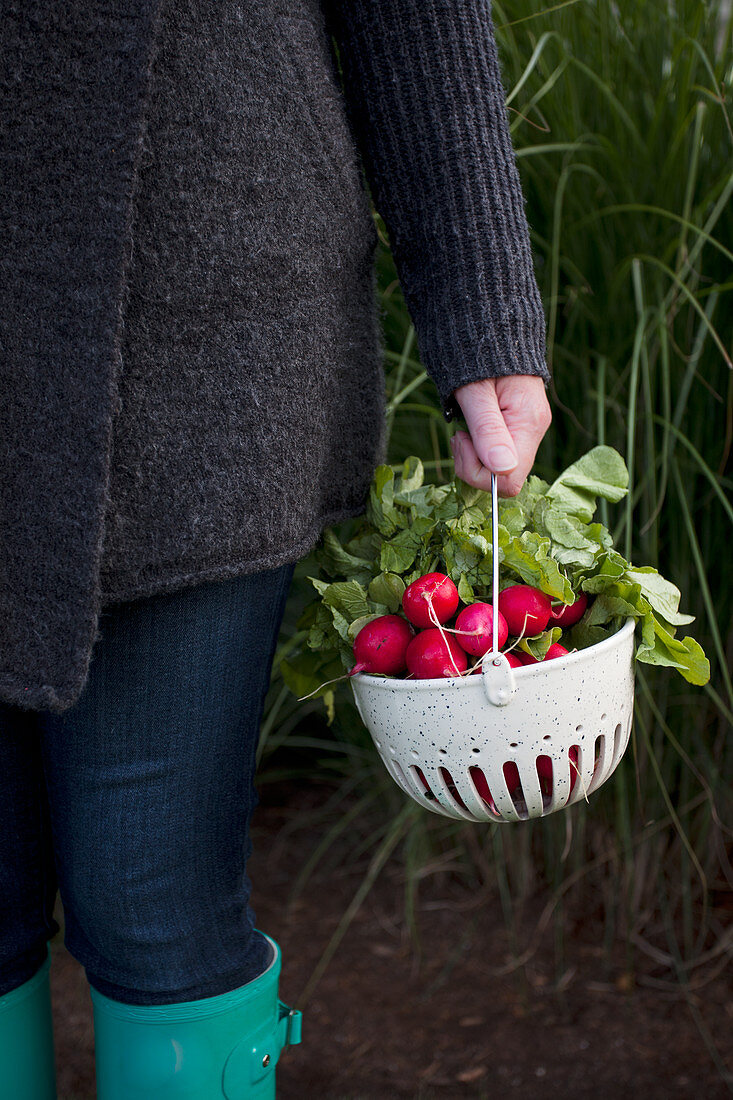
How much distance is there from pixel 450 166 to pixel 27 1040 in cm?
83

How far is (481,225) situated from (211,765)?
0.48 m

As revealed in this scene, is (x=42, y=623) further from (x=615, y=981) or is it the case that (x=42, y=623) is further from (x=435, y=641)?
(x=615, y=981)

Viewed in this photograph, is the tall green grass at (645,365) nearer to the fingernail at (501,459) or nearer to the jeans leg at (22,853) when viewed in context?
the fingernail at (501,459)

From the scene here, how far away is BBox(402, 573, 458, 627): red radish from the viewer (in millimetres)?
741

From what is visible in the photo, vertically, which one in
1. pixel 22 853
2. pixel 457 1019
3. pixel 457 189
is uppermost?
pixel 457 189

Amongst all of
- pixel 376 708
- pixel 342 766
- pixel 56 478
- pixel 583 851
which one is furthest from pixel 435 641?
pixel 342 766

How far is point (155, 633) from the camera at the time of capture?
69 centimetres

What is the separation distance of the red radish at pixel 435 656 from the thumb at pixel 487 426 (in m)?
0.14

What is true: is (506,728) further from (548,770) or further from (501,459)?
(501,459)

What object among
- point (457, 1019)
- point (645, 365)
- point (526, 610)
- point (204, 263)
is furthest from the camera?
point (457, 1019)

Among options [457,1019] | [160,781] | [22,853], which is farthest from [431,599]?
[457,1019]

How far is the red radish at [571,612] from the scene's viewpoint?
78 cm

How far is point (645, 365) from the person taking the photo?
42.7 inches

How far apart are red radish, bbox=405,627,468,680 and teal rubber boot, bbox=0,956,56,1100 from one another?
0.45m
